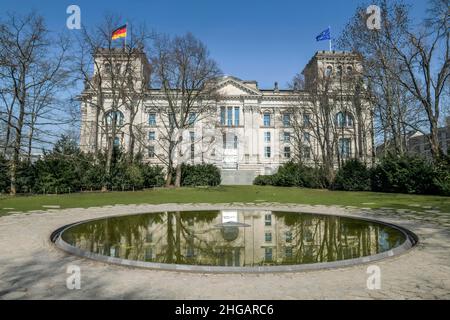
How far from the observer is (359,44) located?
85.4 ft

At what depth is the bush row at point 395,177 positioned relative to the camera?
73.6ft

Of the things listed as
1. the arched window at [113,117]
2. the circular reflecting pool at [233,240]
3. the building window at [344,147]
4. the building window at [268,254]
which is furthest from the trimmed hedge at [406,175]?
the arched window at [113,117]

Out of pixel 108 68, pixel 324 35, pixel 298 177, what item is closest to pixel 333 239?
pixel 108 68

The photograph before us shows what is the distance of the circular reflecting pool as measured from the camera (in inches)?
237

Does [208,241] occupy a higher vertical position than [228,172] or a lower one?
lower

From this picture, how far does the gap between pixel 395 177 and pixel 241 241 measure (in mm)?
23845

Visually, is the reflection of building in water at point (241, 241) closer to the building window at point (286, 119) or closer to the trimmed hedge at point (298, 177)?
the trimmed hedge at point (298, 177)

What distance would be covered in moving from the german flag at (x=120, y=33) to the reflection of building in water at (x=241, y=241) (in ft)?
86.0
